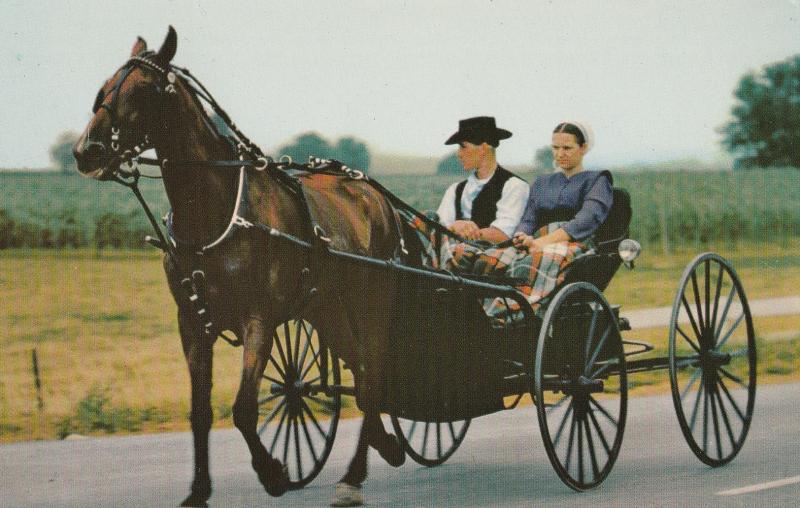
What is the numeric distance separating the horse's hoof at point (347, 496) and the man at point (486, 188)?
6.13 ft

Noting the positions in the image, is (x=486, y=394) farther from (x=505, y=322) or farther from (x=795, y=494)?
(x=795, y=494)

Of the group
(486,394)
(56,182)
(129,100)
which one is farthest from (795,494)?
(56,182)

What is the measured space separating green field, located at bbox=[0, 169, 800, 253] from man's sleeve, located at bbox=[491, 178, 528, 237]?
981cm

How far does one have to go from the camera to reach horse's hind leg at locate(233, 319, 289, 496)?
21.7ft

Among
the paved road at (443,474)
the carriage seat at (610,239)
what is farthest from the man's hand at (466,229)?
the paved road at (443,474)

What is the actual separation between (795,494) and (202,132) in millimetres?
3735

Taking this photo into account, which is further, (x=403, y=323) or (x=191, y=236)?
(x=403, y=323)

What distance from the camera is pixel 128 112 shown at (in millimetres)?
6289

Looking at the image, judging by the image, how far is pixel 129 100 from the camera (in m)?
6.28

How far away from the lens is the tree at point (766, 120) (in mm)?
43188

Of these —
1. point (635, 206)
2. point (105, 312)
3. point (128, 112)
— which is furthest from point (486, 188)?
point (635, 206)

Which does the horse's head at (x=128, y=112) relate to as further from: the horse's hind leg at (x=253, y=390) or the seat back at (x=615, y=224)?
the seat back at (x=615, y=224)

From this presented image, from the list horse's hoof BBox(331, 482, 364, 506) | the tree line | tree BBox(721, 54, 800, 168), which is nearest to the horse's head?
horse's hoof BBox(331, 482, 364, 506)

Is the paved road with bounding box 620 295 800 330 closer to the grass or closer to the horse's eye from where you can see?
the grass
